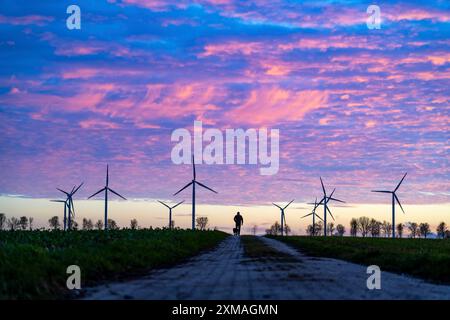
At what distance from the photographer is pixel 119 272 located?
27.9 m

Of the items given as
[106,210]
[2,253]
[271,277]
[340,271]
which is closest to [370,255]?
[340,271]

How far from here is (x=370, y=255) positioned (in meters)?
38.0

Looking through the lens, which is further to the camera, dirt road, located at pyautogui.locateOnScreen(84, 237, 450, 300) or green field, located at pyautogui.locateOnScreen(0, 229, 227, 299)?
green field, located at pyautogui.locateOnScreen(0, 229, 227, 299)

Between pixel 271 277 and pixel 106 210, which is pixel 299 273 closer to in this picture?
pixel 271 277

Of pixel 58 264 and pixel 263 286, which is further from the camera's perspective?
pixel 58 264

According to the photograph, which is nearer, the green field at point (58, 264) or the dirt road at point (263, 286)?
the dirt road at point (263, 286)

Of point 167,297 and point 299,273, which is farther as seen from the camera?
point 299,273

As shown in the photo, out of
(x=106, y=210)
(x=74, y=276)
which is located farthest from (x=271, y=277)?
(x=106, y=210)

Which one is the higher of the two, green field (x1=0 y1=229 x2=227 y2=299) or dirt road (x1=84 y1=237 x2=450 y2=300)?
green field (x1=0 y1=229 x2=227 y2=299)

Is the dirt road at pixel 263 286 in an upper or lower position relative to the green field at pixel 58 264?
lower

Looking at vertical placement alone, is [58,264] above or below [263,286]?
above
